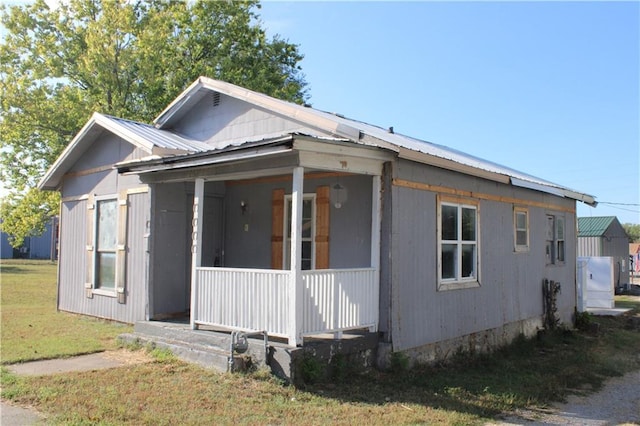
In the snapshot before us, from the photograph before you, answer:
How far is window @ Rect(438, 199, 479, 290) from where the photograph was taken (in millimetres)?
8914

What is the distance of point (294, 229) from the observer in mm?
6598

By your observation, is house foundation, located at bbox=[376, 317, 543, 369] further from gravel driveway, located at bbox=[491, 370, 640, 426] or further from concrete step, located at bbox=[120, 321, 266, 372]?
gravel driveway, located at bbox=[491, 370, 640, 426]

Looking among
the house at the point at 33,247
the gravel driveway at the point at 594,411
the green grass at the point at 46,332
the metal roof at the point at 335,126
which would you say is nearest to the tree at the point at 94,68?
the green grass at the point at 46,332

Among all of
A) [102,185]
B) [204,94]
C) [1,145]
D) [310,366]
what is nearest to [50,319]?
[102,185]

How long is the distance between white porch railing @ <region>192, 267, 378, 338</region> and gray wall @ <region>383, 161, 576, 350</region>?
52cm

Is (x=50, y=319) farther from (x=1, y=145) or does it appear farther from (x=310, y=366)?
(x=1, y=145)

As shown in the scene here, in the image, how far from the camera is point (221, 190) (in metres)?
10.6

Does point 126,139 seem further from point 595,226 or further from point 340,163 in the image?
point 595,226

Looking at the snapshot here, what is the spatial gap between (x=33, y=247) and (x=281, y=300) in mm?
47283

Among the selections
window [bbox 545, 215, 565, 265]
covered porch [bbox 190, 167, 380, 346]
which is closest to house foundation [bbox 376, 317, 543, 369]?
covered porch [bbox 190, 167, 380, 346]

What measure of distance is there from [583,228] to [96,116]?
24751 mm

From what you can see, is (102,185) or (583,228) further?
(583,228)

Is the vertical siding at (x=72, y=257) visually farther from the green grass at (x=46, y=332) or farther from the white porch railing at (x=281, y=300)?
the white porch railing at (x=281, y=300)

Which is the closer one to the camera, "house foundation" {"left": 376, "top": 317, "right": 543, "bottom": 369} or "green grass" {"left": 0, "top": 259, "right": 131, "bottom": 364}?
"house foundation" {"left": 376, "top": 317, "right": 543, "bottom": 369}
